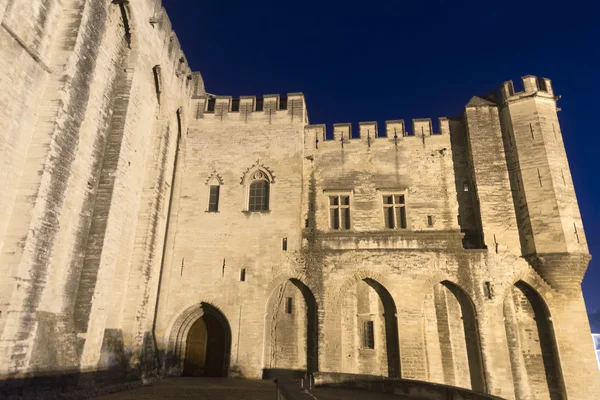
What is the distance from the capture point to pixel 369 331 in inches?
544

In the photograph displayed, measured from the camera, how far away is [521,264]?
13445 mm

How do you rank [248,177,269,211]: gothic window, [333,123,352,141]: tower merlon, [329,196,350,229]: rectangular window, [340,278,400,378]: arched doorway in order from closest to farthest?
1. [340,278,400,378]: arched doorway
2. [329,196,350,229]: rectangular window
3. [248,177,269,211]: gothic window
4. [333,123,352,141]: tower merlon

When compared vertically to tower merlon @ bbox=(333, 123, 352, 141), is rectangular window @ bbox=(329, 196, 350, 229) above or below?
below

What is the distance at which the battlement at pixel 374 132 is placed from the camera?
1619 cm

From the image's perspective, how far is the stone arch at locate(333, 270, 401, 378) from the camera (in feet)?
43.6

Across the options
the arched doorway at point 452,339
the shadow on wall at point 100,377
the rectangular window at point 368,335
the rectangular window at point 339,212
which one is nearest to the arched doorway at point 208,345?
the shadow on wall at point 100,377

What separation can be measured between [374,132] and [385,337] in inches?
319

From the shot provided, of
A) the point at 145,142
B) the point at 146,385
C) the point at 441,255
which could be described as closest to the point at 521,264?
the point at 441,255

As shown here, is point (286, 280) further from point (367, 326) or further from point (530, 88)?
point (530, 88)

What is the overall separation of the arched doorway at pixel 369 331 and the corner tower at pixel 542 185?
204 inches

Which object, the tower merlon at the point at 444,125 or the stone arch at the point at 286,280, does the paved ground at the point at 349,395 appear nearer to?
the stone arch at the point at 286,280

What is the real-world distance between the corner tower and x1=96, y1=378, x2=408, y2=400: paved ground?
7575 mm

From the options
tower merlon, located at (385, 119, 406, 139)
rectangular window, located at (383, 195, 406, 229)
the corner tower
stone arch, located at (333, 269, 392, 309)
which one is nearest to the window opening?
the corner tower

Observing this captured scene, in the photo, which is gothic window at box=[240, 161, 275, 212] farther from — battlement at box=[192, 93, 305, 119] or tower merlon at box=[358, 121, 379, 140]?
tower merlon at box=[358, 121, 379, 140]
